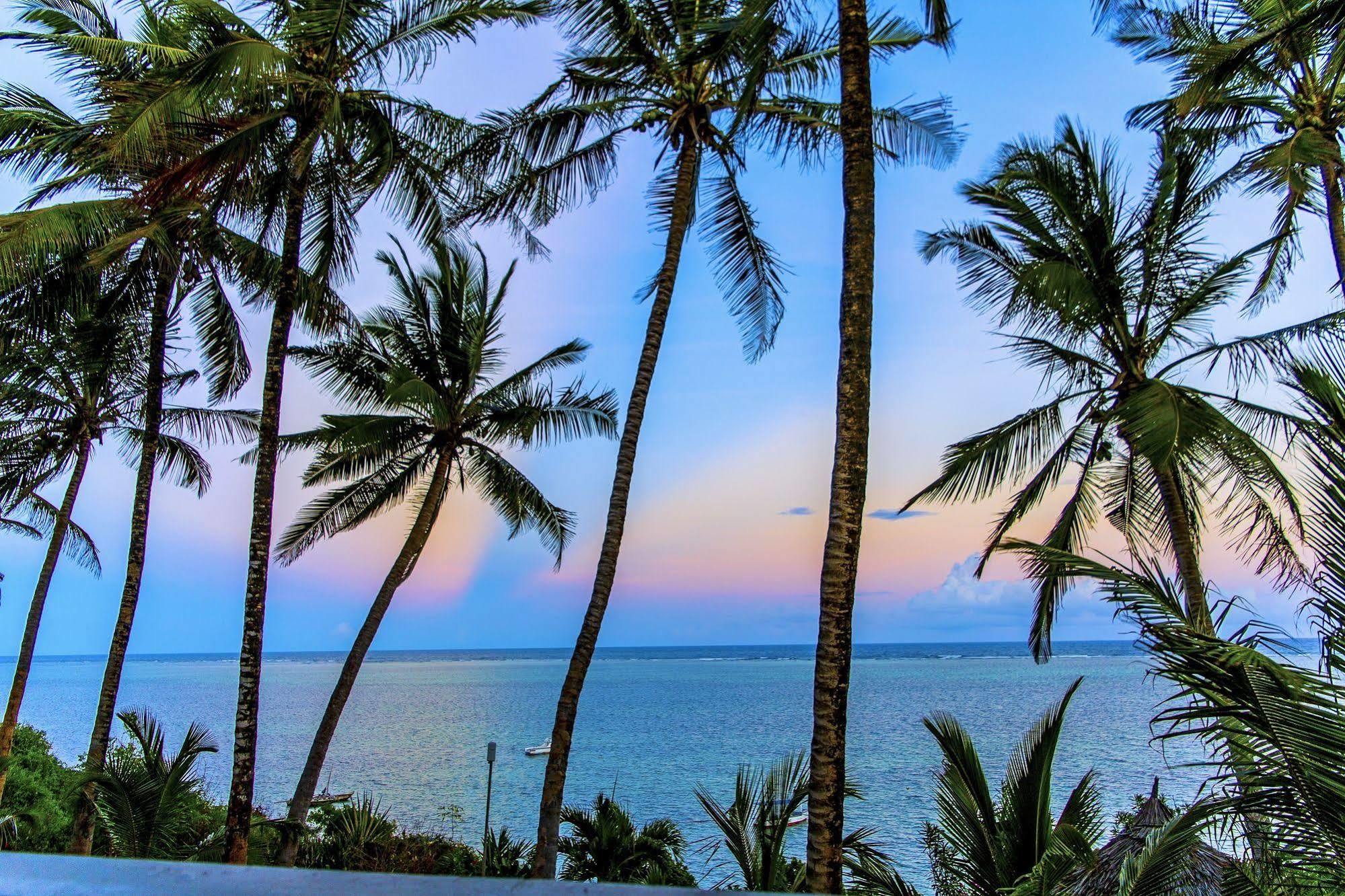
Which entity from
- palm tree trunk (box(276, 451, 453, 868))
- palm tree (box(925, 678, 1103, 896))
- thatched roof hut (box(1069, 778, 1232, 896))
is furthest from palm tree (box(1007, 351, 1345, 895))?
palm tree trunk (box(276, 451, 453, 868))

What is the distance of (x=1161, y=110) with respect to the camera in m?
11.6

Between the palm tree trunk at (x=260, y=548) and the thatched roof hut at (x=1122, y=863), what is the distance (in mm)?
7195

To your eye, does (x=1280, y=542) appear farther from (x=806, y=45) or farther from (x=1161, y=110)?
(x=806, y=45)

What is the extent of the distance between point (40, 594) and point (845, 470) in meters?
14.6

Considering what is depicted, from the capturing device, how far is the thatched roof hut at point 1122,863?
4.41 m

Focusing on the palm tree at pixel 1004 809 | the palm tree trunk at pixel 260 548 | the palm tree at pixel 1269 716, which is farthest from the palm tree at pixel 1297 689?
the palm tree trunk at pixel 260 548

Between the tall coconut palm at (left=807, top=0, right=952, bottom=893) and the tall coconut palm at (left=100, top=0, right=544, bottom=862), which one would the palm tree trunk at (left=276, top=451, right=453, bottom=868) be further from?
the tall coconut palm at (left=807, top=0, right=952, bottom=893)

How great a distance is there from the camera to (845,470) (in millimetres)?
5457

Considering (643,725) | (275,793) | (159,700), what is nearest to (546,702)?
(643,725)

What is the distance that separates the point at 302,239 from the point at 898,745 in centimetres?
4203

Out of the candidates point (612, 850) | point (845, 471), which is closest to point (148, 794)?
point (612, 850)

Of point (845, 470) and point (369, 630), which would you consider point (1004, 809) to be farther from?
point (369, 630)

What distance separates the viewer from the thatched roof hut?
4406 mm

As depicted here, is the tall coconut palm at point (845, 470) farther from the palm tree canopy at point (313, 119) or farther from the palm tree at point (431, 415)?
the palm tree at point (431, 415)
